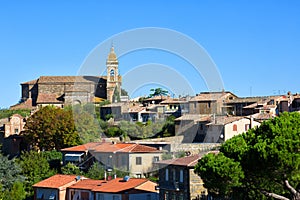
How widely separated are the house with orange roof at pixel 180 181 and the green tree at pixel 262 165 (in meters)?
5.93

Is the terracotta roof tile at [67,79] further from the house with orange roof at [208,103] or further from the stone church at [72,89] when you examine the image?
the house with orange roof at [208,103]

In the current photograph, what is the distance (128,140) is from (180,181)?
21450 mm

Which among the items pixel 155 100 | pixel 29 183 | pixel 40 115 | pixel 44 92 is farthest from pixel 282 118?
pixel 44 92

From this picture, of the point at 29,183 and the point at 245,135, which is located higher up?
the point at 245,135

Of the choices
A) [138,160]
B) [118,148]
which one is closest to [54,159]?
[118,148]

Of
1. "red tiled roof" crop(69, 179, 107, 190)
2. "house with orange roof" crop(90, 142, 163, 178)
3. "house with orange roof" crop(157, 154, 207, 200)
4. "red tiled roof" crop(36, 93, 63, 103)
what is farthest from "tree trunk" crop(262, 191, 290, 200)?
"red tiled roof" crop(36, 93, 63, 103)

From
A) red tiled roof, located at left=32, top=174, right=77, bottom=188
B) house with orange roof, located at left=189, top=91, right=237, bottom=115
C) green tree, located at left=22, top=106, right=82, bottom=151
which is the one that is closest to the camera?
red tiled roof, located at left=32, top=174, right=77, bottom=188

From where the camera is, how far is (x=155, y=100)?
7344cm

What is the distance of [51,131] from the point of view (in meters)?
50.3

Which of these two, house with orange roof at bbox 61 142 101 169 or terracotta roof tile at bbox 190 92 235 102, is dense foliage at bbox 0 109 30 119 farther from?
house with orange roof at bbox 61 142 101 169

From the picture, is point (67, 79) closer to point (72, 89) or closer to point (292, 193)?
point (72, 89)

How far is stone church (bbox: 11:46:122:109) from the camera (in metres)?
82.1

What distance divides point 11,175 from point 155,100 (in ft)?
110

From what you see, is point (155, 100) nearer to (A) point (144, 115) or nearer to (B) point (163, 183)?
(A) point (144, 115)
